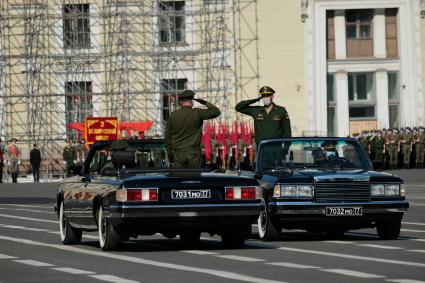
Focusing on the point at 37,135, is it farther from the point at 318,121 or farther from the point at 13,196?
the point at 13,196

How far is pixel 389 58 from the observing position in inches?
2734

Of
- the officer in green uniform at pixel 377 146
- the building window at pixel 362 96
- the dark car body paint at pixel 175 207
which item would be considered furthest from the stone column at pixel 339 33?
the dark car body paint at pixel 175 207

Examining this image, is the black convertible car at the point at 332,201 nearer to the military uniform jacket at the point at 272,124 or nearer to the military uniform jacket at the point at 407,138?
the military uniform jacket at the point at 272,124

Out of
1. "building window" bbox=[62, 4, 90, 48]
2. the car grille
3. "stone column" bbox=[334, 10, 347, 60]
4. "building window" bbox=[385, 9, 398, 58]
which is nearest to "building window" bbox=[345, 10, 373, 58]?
"stone column" bbox=[334, 10, 347, 60]

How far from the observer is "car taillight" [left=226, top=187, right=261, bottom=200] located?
58.4 feet

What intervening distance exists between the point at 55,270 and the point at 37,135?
47335 millimetres

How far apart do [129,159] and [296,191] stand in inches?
84.9

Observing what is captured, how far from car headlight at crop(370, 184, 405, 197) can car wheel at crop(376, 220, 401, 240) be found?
0.36 m

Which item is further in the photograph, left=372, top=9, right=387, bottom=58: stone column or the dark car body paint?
left=372, top=9, right=387, bottom=58: stone column

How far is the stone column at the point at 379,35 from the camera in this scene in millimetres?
69562

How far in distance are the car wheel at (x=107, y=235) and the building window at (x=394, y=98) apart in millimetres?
51598

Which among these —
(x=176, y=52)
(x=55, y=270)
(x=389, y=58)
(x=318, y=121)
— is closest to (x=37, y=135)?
(x=176, y=52)

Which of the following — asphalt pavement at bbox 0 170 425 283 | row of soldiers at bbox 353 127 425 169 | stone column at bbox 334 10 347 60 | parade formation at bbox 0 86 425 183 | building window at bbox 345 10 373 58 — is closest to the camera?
asphalt pavement at bbox 0 170 425 283

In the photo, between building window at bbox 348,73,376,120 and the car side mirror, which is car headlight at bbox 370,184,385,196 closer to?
the car side mirror
